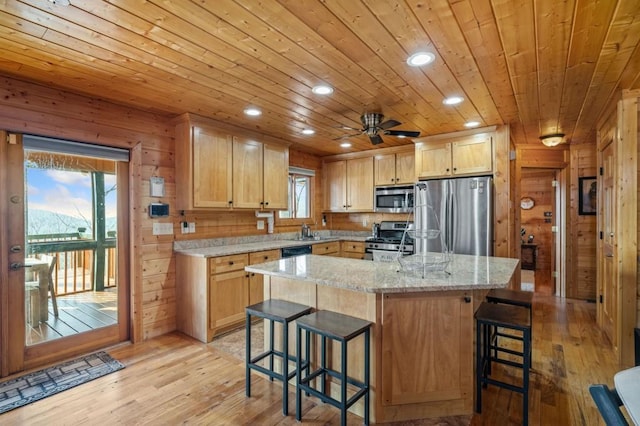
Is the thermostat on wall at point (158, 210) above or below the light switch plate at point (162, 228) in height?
above

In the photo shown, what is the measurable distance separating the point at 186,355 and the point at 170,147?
2172mm

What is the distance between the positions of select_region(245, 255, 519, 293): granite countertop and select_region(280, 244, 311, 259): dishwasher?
52.3 inches

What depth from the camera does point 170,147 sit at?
3.71 m

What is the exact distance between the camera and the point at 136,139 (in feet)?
11.2

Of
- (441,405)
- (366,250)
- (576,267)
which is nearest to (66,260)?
(441,405)

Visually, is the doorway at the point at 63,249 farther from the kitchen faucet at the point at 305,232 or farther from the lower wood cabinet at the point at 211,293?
the kitchen faucet at the point at 305,232

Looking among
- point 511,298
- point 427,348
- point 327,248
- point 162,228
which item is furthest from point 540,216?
point 162,228

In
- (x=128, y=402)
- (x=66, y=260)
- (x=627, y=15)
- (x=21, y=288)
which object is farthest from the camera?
(x=66, y=260)

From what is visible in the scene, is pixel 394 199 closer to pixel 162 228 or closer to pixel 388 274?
pixel 388 274

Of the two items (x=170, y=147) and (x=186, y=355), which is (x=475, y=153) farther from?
(x=186, y=355)

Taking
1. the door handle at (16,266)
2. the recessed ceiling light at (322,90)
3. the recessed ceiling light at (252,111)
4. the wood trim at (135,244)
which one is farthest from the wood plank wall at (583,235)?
the door handle at (16,266)

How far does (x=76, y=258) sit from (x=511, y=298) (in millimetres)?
3856

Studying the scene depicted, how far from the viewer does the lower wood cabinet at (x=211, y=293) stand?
134 inches

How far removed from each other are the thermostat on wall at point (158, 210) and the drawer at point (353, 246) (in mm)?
2821
